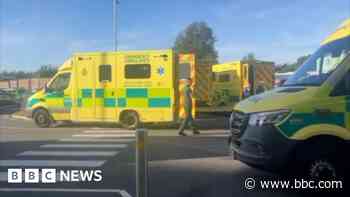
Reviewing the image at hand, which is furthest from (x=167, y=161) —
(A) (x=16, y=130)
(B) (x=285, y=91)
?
(A) (x=16, y=130)

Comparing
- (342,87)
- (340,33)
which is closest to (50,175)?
(342,87)

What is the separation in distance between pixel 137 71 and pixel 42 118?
147 inches

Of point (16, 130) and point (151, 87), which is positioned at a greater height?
point (151, 87)

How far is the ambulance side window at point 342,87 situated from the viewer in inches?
202

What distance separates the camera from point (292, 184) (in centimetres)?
555

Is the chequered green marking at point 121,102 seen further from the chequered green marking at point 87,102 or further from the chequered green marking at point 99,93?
the chequered green marking at point 87,102

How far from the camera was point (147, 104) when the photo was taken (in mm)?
13492

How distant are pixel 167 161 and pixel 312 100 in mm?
3508

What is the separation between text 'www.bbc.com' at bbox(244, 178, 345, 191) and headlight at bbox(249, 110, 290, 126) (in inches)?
33.3

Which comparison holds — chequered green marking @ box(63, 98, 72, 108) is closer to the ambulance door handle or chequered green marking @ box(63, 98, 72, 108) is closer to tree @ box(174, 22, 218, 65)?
the ambulance door handle

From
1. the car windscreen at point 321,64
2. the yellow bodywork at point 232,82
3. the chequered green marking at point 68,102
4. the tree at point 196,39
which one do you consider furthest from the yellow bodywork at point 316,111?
the tree at point 196,39

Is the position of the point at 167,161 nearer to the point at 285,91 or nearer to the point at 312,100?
the point at 285,91

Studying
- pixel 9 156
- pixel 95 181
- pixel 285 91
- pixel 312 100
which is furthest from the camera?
pixel 9 156

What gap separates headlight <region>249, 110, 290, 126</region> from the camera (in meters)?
5.18
